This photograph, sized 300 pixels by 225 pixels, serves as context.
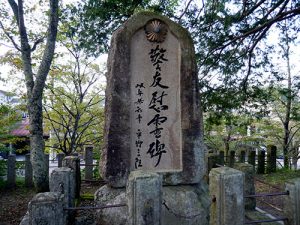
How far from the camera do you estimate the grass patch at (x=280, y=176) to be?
1039 centimetres

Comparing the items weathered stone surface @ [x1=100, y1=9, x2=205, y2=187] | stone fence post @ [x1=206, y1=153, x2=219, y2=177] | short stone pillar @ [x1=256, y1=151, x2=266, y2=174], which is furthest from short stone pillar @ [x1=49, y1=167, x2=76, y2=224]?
short stone pillar @ [x1=256, y1=151, x2=266, y2=174]

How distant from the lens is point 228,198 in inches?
121

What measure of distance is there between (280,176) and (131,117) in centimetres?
884

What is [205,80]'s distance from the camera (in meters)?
8.13

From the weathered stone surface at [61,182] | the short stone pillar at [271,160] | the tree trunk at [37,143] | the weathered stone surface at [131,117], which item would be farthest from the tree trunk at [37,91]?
the short stone pillar at [271,160]

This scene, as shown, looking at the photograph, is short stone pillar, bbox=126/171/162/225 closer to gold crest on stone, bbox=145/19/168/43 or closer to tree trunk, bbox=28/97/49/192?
gold crest on stone, bbox=145/19/168/43

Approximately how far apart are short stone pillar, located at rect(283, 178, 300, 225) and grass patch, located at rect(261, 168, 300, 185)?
7.04 m

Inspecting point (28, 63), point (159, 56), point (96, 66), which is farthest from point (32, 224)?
point (96, 66)

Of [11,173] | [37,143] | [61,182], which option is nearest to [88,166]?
[11,173]

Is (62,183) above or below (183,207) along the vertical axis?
above

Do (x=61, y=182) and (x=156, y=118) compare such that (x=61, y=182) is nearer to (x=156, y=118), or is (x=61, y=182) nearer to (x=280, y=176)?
(x=156, y=118)

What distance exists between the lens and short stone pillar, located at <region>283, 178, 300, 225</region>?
357 centimetres

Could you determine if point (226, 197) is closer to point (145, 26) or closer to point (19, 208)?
point (145, 26)

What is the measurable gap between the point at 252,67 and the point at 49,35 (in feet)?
18.7
